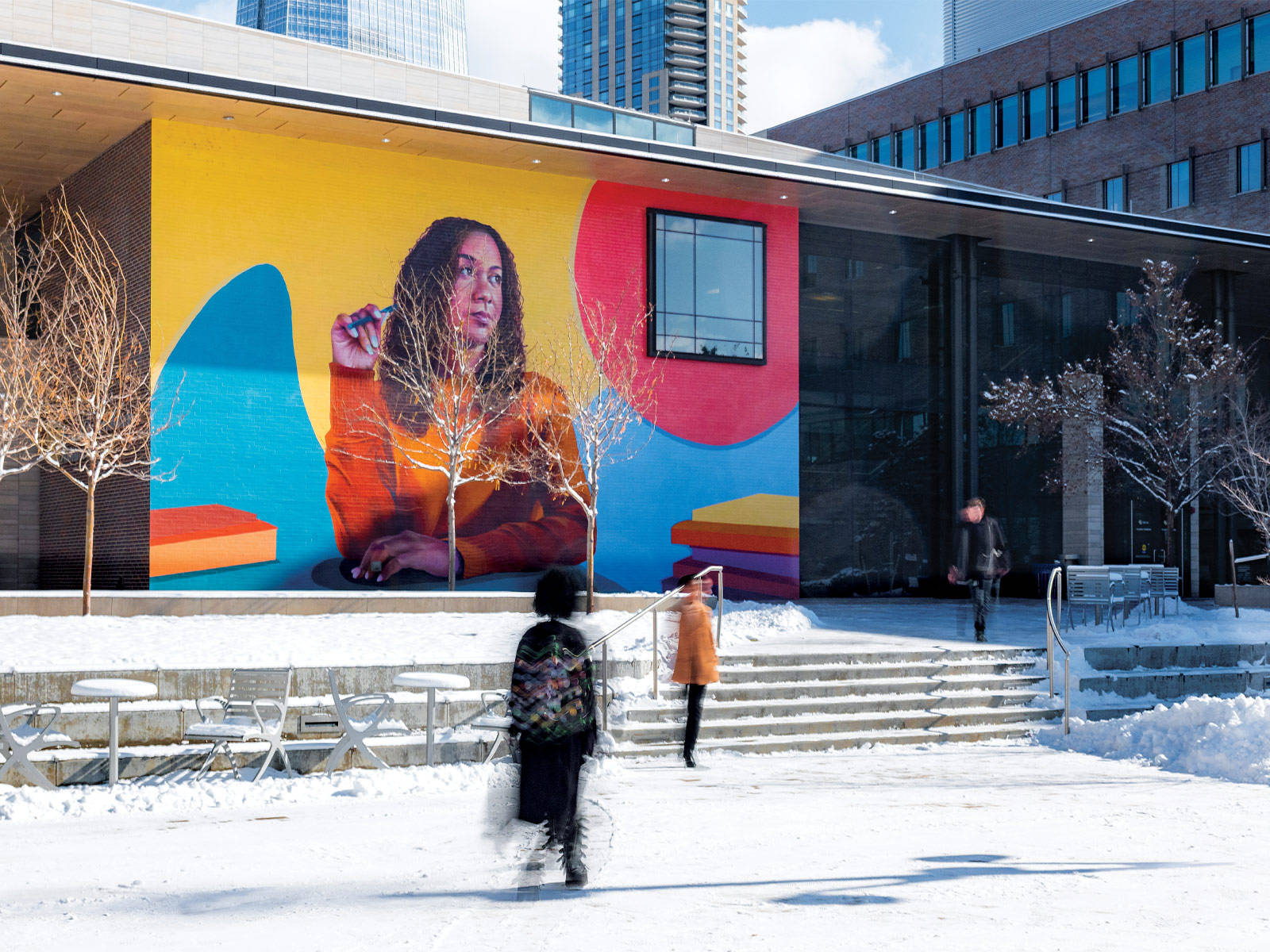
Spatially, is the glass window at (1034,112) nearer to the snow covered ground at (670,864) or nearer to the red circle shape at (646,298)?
the red circle shape at (646,298)

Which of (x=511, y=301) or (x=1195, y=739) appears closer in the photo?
(x=1195, y=739)

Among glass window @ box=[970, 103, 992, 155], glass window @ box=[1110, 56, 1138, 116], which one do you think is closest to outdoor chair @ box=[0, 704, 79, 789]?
glass window @ box=[1110, 56, 1138, 116]

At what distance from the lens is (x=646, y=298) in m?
23.8

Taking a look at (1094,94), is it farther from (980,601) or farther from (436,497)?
(980,601)

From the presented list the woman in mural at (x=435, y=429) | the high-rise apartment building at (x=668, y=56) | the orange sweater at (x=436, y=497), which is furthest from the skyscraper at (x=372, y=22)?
the orange sweater at (x=436, y=497)

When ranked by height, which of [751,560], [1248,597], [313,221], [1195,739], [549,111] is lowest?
[1195,739]

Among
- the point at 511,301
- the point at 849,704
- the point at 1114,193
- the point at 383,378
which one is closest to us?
the point at 849,704

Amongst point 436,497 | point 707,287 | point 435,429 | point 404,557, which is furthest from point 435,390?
point 707,287

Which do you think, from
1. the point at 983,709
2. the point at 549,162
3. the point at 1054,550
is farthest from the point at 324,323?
the point at 1054,550

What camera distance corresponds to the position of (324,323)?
21.0 m

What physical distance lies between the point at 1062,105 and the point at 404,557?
32827 mm

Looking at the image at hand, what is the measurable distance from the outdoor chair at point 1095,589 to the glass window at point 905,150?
1291 inches

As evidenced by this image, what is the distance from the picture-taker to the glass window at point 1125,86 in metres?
41.7

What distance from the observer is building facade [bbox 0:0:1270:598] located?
19.8m
